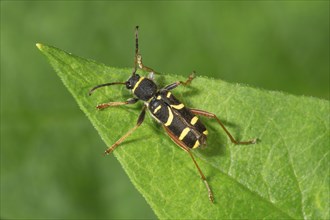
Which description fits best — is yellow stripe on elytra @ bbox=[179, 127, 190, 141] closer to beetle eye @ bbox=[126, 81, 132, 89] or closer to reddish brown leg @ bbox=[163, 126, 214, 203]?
reddish brown leg @ bbox=[163, 126, 214, 203]

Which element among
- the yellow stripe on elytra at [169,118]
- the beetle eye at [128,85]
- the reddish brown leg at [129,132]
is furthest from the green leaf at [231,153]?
the yellow stripe on elytra at [169,118]

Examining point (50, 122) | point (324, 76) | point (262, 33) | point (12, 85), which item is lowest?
point (324, 76)

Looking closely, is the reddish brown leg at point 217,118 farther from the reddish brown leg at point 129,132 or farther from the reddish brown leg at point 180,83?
the reddish brown leg at point 129,132

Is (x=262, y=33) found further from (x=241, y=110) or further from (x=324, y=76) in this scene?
(x=241, y=110)

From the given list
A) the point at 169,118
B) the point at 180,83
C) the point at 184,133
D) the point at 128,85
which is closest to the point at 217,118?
the point at 180,83

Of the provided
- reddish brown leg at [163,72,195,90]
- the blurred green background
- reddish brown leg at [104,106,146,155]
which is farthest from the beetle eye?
the blurred green background

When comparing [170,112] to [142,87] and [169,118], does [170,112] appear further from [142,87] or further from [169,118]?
[142,87]

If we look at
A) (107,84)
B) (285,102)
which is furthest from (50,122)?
(285,102)
